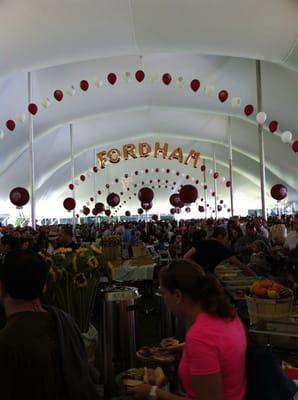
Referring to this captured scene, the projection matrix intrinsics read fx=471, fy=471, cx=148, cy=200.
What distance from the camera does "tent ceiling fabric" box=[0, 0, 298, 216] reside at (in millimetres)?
7918

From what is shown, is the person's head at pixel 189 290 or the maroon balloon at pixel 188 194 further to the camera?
the maroon balloon at pixel 188 194

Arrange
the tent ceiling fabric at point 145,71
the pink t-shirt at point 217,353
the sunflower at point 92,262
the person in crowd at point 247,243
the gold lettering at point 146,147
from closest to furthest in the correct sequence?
the pink t-shirt at point 217,353
the sunflower at point 92,262
the person in crowd at point 247,243
the tent ceiling fabric at point 145,71
the gold lettering at point 146,147

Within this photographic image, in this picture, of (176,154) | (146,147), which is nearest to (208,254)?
(146,147)

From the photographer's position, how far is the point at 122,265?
773cm

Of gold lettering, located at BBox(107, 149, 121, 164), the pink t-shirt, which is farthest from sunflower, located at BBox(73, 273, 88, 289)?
gold lettering, located at BBox(107, 149, 121, 164)

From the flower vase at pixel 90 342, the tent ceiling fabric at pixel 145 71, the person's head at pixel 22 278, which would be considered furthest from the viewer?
the tent ceiling fabric at pixel 145 71

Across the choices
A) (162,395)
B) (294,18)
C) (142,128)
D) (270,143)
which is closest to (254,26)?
(294,18)

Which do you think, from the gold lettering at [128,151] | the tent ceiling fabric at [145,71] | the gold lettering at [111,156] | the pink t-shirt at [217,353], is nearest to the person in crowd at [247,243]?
the tent ceiling fabric at [145,71]

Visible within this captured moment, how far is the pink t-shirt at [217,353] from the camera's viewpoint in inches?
61.2

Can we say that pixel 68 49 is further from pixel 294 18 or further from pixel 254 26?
pixel 294 18

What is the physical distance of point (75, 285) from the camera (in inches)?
113

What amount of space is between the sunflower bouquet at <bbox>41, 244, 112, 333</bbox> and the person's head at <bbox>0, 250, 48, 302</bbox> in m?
1.06

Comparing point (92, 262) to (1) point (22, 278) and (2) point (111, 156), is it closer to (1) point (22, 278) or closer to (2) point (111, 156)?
(1) point (22, 278)

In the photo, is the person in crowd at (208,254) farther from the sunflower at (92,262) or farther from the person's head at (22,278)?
the person's head at (22,278)
